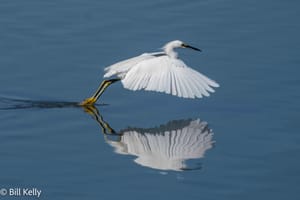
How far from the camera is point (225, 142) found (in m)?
8.30

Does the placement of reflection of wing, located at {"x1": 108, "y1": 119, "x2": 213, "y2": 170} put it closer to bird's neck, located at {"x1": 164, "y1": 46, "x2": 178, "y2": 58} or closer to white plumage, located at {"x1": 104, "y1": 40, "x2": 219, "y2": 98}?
white plumage, located at {"x1": 104, "y1": 40, "x2": 219, "y2": 98}

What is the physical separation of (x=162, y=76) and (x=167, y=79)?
3.0 inches

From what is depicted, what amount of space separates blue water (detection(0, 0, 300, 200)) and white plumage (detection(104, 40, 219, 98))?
36 centimetres

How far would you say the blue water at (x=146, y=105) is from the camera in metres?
7.36

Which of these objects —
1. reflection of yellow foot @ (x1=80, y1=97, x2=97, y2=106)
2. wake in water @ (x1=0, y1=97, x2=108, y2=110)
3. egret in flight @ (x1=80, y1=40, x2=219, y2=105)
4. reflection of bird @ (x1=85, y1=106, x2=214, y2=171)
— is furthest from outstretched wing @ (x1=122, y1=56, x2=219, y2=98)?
wake in water @ (x1=0, y1=97, x2=108, y2=110)

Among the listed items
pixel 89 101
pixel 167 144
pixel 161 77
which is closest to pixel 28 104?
pixel 89 101

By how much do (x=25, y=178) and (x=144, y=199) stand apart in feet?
3.51

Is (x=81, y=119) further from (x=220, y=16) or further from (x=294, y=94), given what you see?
(x=220, y=16)

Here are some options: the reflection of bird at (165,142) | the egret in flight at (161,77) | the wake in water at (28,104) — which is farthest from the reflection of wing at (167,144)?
the wake in water at (28,104)

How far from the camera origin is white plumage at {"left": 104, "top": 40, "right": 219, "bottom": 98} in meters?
8.64

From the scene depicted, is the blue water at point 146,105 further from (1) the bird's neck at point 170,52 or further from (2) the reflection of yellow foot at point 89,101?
(1) the bird's neck at point 170,52

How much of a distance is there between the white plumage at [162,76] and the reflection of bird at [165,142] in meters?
0.35

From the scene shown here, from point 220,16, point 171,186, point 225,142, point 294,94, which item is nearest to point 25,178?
point 171,186

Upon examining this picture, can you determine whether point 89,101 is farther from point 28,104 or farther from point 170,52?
point 170,52
